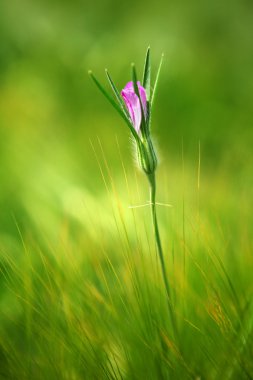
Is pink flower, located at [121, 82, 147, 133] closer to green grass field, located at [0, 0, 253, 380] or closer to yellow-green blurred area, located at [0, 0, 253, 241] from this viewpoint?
green grass field, located at [0, 0, 253, 380]

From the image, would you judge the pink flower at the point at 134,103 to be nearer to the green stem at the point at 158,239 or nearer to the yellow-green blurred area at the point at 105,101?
the green stem at the point at 158,239

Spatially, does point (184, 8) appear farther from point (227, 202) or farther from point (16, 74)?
point (227, 202)

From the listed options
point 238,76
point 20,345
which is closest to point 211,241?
point 20,345

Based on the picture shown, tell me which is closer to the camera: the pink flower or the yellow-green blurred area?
the pink flower


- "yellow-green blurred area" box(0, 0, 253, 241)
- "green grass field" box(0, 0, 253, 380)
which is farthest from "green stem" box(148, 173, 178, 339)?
"yellow-green blurred area" box(0, 0, 253, 241)

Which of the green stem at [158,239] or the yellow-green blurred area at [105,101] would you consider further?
the yellow-green blurred area at [105,101]

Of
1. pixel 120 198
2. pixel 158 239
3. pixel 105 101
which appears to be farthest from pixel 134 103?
→ pixel 105 101

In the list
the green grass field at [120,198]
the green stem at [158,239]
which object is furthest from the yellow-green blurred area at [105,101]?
the green stem at [158,239]

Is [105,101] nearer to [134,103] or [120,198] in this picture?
[120,198]
